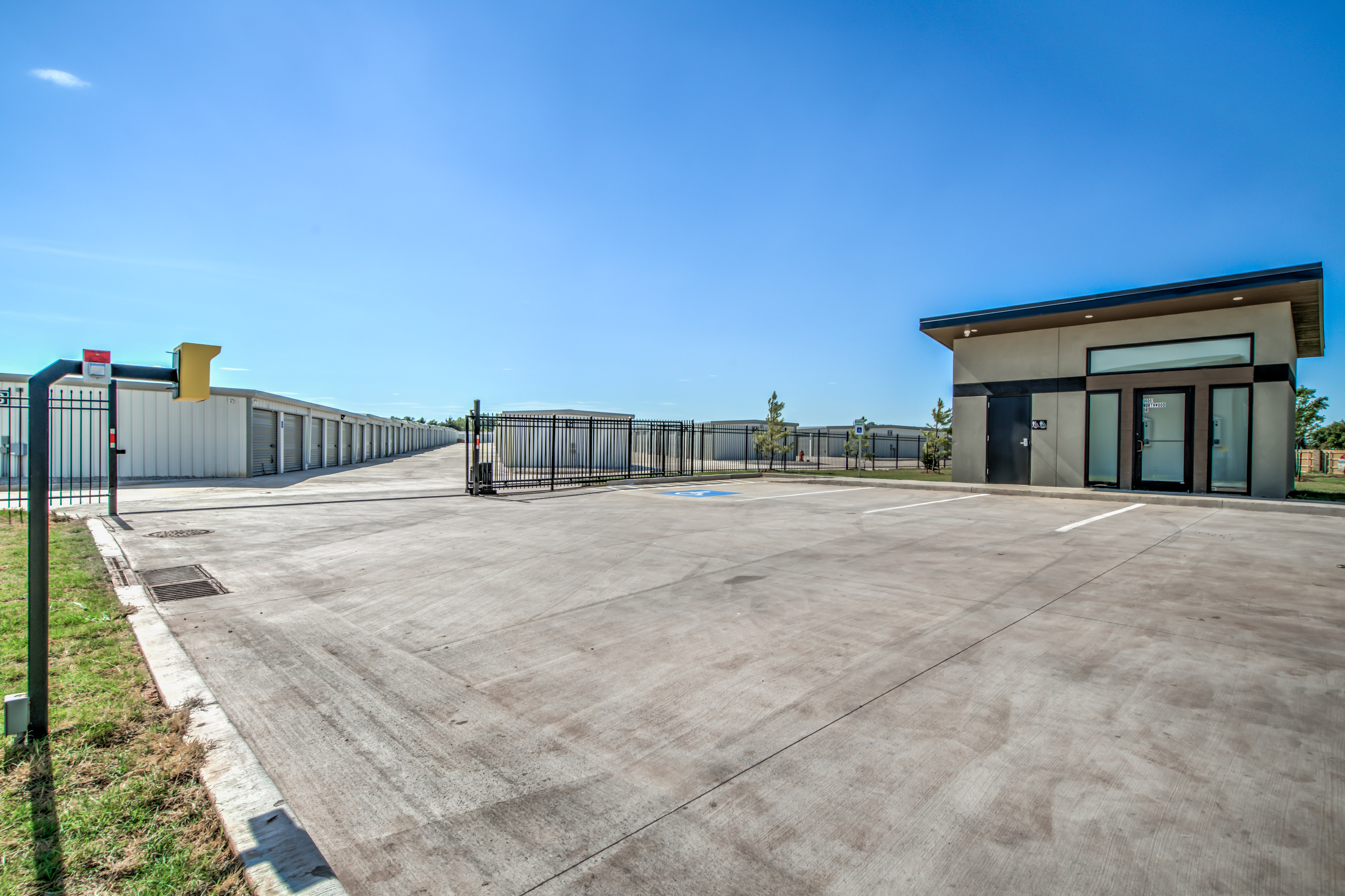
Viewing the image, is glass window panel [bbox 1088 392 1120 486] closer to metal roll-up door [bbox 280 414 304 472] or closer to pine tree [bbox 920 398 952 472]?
pine tree [bbox 920 398 952 472]

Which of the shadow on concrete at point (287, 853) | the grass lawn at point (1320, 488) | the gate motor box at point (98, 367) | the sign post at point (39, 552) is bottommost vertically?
the shadow on concrete at point (287, 853)

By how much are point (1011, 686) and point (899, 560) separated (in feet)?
12.9

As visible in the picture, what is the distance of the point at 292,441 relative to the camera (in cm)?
2736

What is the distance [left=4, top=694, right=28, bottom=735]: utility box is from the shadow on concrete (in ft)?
5.06

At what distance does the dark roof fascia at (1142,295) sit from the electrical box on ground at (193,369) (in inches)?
723

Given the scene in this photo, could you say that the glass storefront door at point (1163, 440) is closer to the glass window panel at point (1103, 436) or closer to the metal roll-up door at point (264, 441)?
the glass window panel at point (1103, 436)

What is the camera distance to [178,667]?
159 inches

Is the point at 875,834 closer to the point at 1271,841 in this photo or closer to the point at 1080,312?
the point at 1271,841

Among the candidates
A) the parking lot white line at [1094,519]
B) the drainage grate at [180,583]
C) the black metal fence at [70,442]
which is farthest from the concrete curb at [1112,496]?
the black metal fence at [70,442]

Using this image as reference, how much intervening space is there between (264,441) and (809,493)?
21.4m

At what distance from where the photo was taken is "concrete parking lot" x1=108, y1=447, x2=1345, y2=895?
229cm

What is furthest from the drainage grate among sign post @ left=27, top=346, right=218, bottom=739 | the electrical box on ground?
sign post @ left=27, top=346, right=218, bottom=739

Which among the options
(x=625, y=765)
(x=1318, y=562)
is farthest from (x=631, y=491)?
(x=625, y=765)

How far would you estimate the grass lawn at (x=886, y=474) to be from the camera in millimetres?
23078
